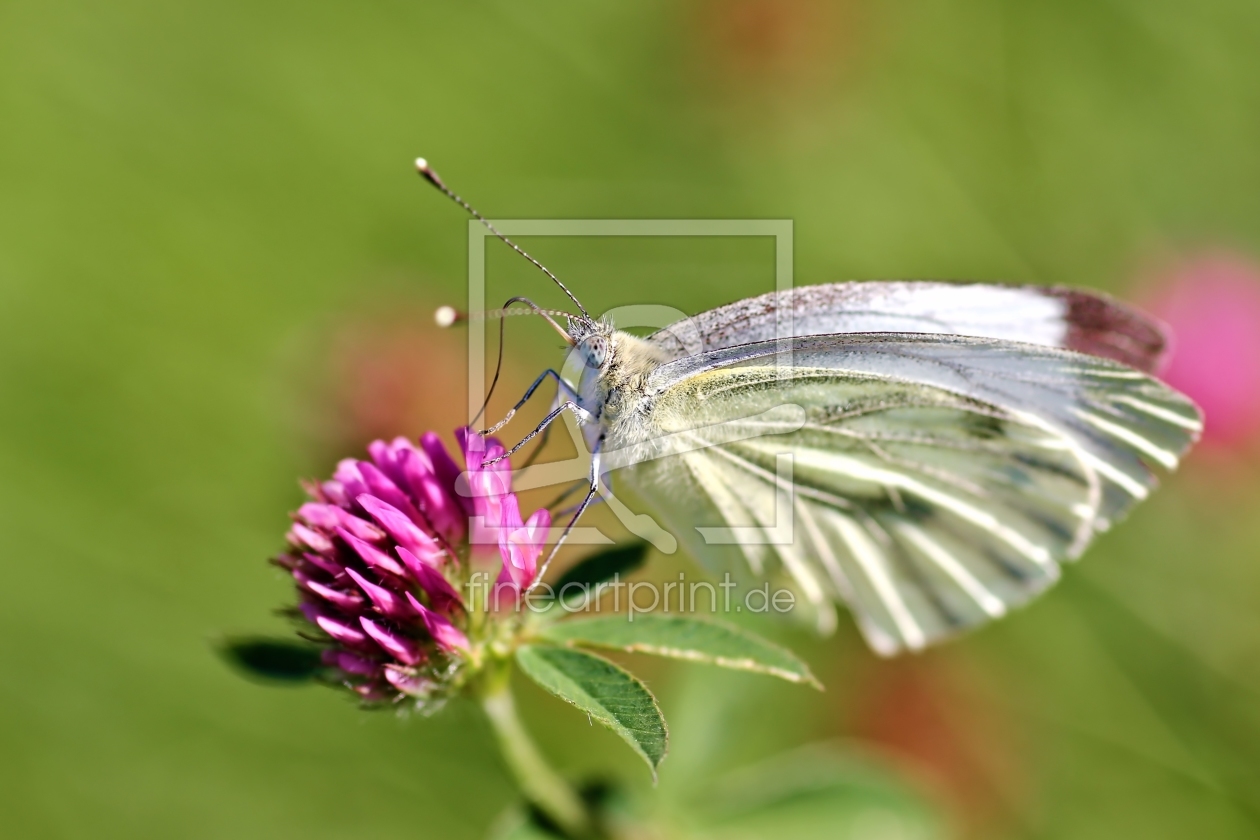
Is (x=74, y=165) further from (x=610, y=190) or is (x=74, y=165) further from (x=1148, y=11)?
(x=1148, y=11)

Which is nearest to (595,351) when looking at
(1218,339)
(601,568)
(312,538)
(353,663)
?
(601,568)

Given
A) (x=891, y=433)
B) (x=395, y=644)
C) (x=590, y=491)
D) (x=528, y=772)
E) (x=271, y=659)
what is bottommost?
(x=528, y=772)

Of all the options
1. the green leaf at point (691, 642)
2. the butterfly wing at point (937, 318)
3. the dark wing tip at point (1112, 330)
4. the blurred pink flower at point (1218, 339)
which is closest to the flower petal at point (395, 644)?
the green leaf at point (691, 642)

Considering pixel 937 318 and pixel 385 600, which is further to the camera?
pixel 937 318

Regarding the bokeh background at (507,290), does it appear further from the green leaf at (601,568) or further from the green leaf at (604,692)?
the green leaf at (604,692)

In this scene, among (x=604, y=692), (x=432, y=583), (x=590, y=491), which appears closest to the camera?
(x=604, y=692)

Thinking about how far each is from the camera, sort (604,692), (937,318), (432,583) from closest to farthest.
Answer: (604,692) < (432,583) < (937,318)

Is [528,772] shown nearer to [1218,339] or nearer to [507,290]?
[507,290]
